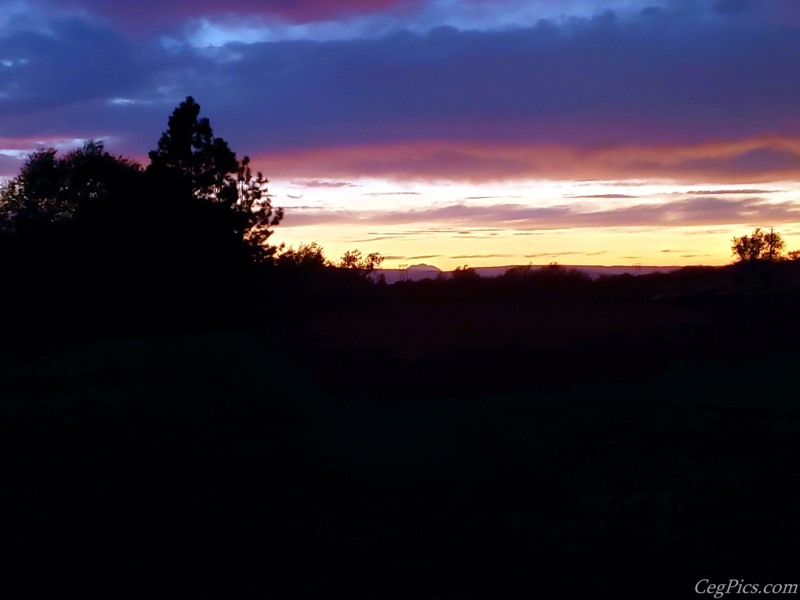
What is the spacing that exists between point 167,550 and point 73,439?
5.74 m

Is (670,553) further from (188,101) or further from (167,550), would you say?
(188,101)

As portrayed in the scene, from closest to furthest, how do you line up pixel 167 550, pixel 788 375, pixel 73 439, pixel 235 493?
pixel 167 550 → pixel 235 493 → pixel 73 439 → pixel 788 375

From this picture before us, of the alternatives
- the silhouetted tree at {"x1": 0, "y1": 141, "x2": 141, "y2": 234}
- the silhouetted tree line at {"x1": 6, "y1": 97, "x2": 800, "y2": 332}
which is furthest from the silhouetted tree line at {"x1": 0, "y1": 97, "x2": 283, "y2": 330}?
the silhouetted tree at {"x1": 0, "y1": 141, "x2": 141, "y2": 234}

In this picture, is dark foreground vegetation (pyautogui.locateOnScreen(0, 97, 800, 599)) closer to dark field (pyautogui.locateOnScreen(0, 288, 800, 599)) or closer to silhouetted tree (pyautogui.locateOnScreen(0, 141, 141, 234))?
dark field (pyautogui.locateOnScreen(0, 288, 800, 599))

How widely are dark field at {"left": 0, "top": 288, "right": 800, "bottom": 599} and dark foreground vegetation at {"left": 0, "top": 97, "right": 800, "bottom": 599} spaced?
0.04 metres

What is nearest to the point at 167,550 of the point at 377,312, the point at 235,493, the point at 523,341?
the point at 235,493

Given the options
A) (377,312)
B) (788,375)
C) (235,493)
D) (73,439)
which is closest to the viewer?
(235,493)

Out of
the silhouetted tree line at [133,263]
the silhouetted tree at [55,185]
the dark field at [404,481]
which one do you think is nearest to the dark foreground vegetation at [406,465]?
the dark field at [404,481]

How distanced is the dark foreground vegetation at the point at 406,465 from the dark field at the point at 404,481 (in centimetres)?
4

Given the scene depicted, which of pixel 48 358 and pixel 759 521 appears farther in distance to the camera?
pixel 48 358

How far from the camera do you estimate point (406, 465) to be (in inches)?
401

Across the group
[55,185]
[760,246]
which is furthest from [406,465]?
[760,246]

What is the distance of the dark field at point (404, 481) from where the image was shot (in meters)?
6.66

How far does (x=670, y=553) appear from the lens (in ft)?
22.9
